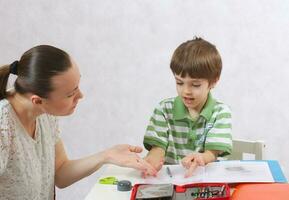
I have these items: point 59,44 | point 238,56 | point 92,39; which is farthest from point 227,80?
point 59,44

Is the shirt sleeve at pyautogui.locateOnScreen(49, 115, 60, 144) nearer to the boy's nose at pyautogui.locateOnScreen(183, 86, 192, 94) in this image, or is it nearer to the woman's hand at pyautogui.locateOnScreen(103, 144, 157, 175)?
the woman's hand at pyautogui.locateOnScreen(103, 144, 157, 175)

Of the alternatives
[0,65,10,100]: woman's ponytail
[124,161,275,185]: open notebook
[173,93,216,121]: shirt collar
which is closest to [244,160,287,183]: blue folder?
[124,161,275,185]: open notebook

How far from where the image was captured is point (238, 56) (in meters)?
2.28

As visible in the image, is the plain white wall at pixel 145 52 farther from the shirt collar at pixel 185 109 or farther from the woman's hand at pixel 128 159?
the woman's hand at pixel 128 159

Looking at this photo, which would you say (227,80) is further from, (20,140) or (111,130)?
(20,140)

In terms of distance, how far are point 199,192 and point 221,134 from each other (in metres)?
0.40

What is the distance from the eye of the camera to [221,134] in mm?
1449

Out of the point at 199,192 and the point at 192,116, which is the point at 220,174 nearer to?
the point at 199,192

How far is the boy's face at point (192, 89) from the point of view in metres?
1.48

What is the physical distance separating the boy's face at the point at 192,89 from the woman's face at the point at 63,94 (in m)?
0.39

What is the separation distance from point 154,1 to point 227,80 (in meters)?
0.56

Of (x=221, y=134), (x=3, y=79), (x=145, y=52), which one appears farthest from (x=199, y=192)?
(x=145, y=52)

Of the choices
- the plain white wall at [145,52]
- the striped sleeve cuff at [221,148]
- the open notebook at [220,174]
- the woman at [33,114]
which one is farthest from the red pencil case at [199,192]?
the plain white wall at [145,52]

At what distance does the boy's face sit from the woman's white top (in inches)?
18.4
